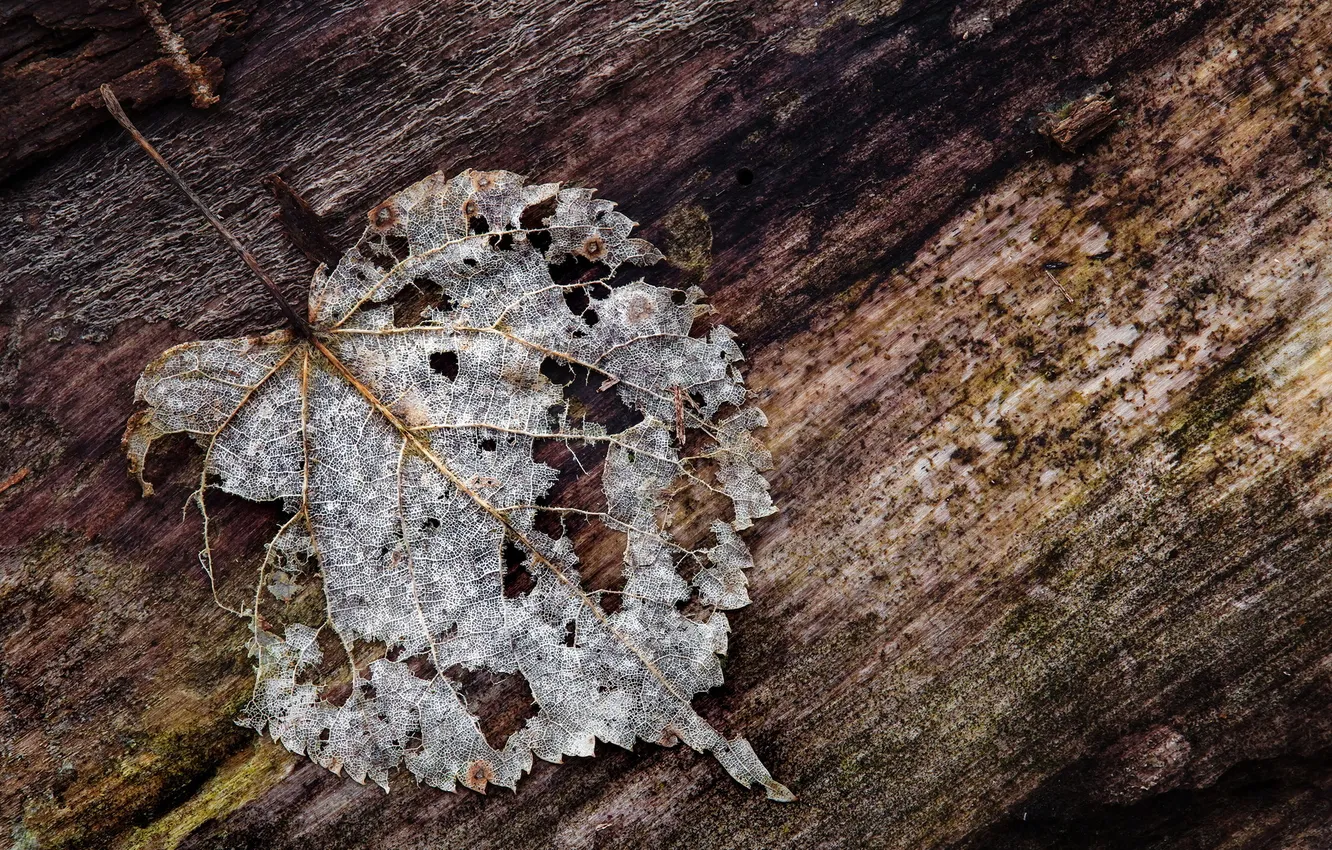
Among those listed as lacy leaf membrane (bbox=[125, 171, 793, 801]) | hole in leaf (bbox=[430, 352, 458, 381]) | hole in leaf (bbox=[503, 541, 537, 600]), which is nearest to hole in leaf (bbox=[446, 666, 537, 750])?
lacy leaf membrane (bbox=[125, 171, 793, 801])

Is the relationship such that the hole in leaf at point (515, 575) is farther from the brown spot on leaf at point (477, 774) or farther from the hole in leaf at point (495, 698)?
the brown spot on leaf at point (477, 774)

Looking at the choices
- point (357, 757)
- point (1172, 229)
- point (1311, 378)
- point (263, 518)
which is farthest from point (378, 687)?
point (1311, 378)

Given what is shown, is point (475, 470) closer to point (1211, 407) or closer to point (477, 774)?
point (477, 774)

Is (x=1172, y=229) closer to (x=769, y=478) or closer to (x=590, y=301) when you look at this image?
(x=769, y=478)

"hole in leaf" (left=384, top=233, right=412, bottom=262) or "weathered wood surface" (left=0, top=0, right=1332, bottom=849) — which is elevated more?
"hole in leaf" (left=384, top=233, right=412, bottom=262)

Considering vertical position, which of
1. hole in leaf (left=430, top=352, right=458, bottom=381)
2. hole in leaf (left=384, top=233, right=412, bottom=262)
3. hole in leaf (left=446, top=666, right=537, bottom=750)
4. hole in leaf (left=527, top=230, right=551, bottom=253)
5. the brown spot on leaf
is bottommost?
the brown spot on leaf

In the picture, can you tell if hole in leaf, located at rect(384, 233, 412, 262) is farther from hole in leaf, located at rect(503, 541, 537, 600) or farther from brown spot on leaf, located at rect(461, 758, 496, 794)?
brown spot on leaf, located at rect(461, 758, 496, 794)

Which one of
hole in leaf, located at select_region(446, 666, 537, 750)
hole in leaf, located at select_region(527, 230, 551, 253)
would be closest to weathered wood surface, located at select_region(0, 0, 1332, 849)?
hole in leaf, located at select_region(446, 666, 537, 750)

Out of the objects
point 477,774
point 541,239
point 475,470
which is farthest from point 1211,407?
point 477,774
